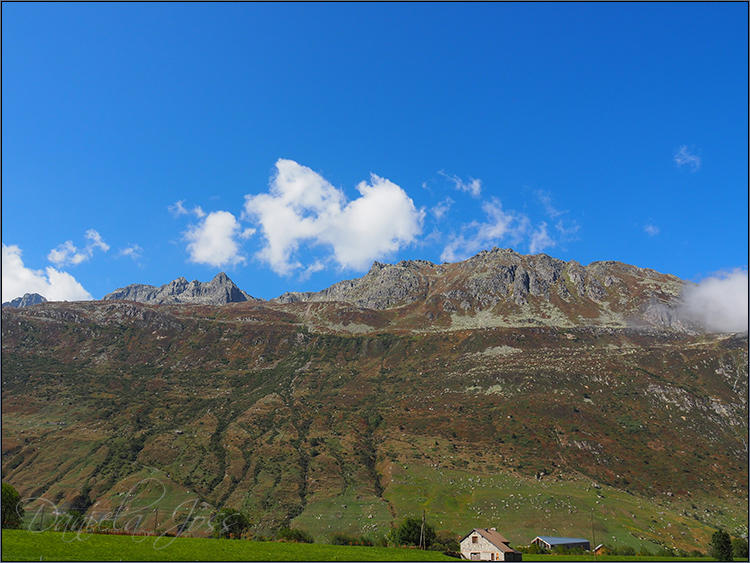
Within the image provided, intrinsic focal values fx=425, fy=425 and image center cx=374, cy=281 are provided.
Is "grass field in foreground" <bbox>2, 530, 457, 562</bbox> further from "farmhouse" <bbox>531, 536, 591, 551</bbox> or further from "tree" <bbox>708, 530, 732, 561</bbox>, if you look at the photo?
"tree" <bbox>708, 530, 732, 561</bbox>

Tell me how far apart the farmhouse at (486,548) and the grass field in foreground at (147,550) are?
54.3 feet

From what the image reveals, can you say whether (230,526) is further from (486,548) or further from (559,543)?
(559,543)

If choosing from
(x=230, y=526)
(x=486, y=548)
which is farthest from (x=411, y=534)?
(x=230, y=526)

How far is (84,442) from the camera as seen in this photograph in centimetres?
18475

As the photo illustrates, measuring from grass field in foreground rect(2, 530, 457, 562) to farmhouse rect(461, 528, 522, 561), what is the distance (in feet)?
54.3

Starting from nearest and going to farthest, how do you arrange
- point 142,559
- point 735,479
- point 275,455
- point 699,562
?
point 142,559, point 699,562, point 735,479, point 275,455

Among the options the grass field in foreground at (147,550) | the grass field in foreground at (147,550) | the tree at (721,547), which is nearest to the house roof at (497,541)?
the grass field in foreground at (147,550)

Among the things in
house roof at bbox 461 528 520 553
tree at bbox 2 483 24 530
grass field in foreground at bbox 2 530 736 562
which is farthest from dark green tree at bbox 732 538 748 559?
tree at bbox 2 483 24 530

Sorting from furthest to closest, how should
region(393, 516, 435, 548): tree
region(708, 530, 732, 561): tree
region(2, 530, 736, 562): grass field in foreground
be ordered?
region(708, 530, 732, 561): tree
region(393, 516, 435, 548): tree
region(2, 530, 736, 562): grass field in foreground

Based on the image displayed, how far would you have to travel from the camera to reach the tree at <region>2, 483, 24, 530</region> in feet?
264

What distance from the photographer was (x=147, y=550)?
43.9m

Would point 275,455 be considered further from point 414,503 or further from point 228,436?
point 414,503

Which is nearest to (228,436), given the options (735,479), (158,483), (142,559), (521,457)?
(158,483)

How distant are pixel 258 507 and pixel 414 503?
53160 mm
